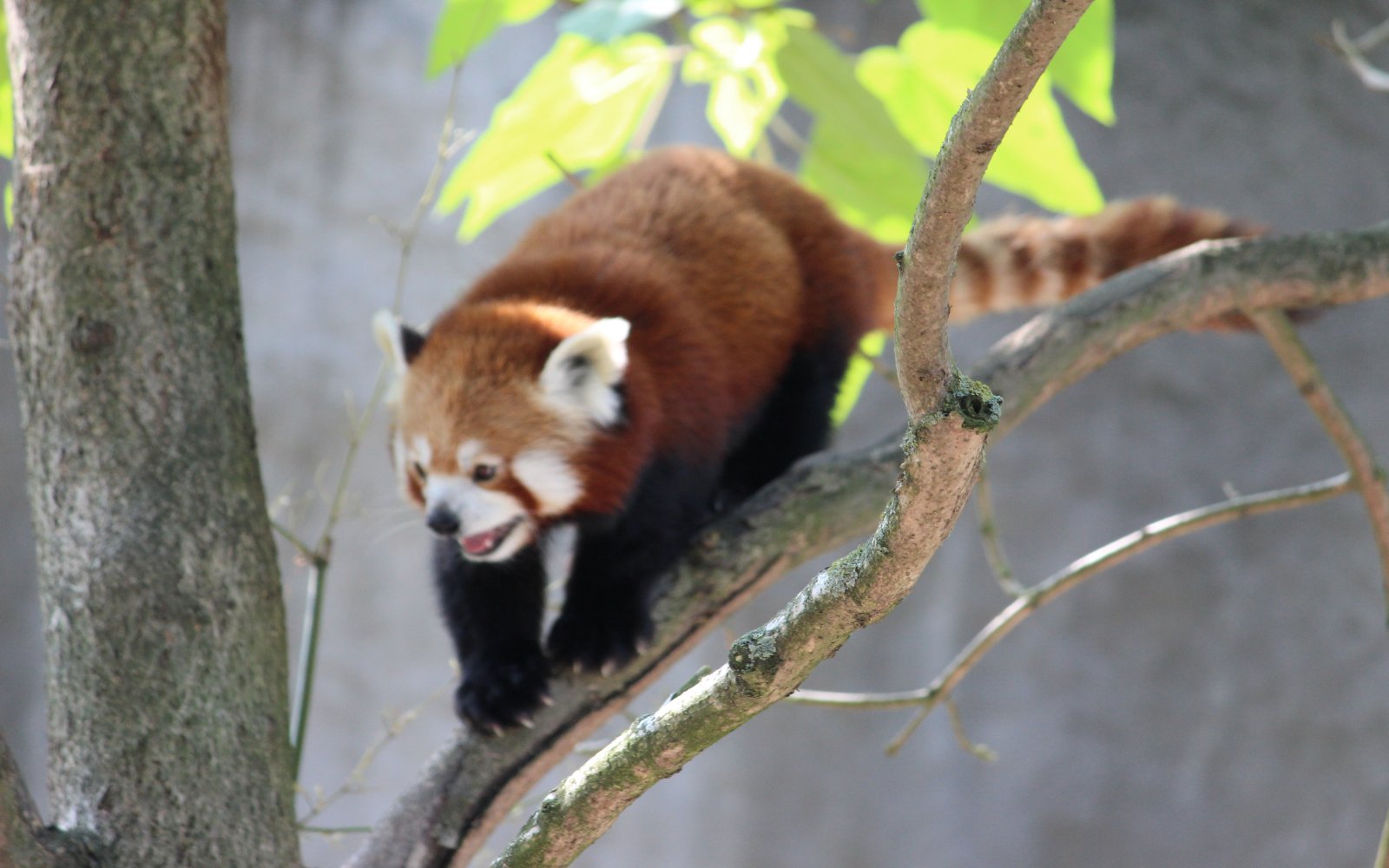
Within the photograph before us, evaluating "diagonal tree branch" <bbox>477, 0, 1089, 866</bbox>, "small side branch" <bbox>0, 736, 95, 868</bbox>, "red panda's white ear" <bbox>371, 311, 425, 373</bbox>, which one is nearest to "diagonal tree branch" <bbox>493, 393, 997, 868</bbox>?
"diagonal tree branch" <bbox>477, 0, 1089, 866</bbox>

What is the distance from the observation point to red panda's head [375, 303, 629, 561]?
246 centimetres

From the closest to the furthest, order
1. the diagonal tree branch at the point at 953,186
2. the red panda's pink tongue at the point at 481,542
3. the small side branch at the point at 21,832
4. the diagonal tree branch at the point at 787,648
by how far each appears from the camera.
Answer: the diagonal tree branch at the point at 953,186 < the diagonal tree branch at the point at 787,648 < the small side branch at the point at 21,832 < the red panda's pink tongue at the point at 481,542

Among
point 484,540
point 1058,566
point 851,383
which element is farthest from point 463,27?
point 1058,566

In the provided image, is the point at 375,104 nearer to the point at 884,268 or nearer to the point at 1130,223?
the point at 884,268

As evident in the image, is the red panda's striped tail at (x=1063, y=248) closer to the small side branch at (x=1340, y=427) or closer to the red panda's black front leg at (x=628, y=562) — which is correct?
the small side branch at (x=1340, y=427)

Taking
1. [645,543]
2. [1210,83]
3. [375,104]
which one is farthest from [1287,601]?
[375,104]

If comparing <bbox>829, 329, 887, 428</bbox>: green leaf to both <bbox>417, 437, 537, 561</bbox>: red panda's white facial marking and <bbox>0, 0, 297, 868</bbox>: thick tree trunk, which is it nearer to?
<bbox>417, 437, 537, 561</bbox>: red panda's white facial marking

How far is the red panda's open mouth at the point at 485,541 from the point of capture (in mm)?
2482

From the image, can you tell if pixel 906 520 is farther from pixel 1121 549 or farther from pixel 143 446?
pixel 1121 549

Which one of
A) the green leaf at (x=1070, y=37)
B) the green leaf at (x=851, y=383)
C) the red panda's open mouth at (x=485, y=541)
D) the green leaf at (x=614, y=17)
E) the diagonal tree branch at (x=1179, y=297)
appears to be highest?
the green leaf at (x=614, y=17)

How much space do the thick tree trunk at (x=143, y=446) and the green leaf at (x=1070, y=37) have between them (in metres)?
1.17

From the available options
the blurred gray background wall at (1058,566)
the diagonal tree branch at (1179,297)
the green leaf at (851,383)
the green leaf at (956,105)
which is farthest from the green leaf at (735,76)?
the blurred gray background wall at (1058,566)

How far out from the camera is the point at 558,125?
2217 millimetres

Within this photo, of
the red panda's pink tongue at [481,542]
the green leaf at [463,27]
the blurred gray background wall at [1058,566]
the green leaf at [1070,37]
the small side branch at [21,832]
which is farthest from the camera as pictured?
the blurred gray background wall at [1058,566]
